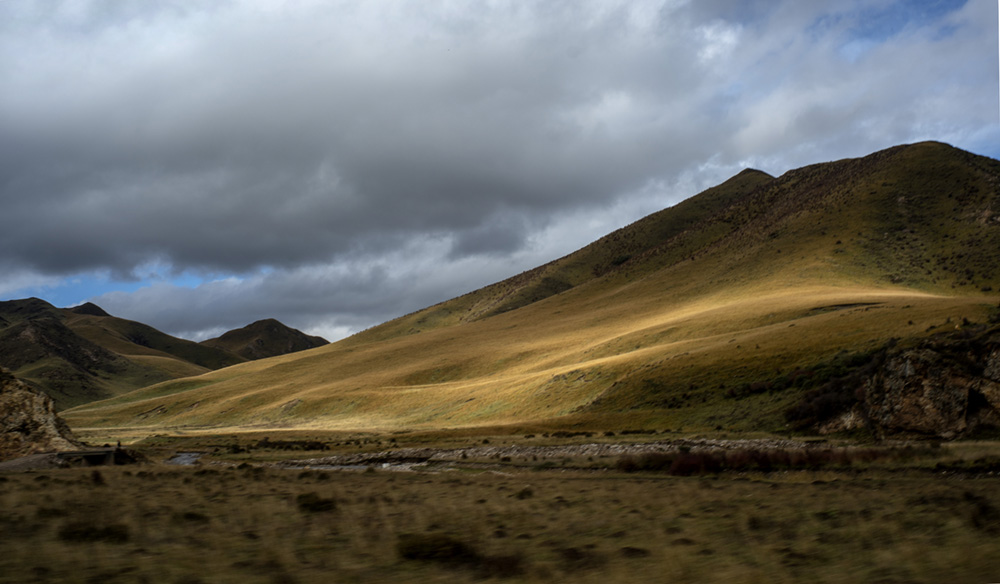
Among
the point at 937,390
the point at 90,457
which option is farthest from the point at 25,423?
the point at 937,390

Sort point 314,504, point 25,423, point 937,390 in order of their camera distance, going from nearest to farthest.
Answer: point 314,504, point 937,390, point 25,423

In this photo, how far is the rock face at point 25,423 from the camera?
33781 millimetres

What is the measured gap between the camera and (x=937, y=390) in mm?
31438

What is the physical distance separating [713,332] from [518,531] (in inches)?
2795

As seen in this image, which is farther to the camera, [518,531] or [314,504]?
[314,504]

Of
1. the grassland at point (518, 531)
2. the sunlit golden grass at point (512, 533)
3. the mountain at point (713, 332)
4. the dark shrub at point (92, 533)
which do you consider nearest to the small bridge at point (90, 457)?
the grassland at point (518, 531)

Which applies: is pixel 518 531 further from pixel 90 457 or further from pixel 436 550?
pixel 90 457

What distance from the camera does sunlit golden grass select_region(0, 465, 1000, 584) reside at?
897cm

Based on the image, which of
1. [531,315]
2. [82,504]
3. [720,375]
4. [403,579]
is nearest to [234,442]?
[720,375]

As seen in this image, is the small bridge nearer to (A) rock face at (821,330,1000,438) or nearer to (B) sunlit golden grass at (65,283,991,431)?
(B) sunlit golden grass at (65,283,991,431)

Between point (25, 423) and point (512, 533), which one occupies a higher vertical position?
point (25, 423)

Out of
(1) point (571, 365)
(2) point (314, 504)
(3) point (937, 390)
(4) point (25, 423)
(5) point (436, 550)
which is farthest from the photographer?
(1) point (571, 365)

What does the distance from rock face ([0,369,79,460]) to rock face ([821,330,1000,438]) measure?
46587 millimetres

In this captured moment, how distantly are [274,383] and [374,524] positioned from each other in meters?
143
